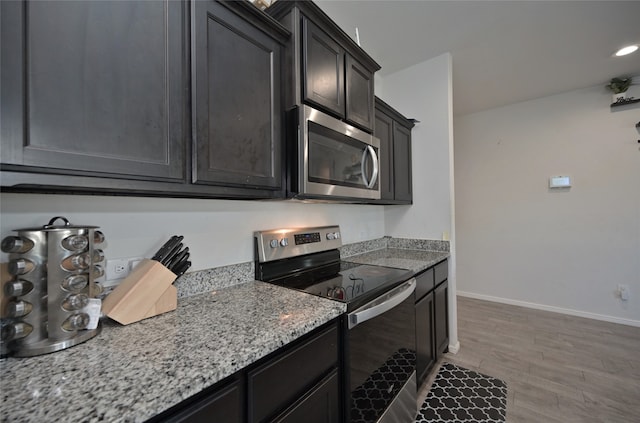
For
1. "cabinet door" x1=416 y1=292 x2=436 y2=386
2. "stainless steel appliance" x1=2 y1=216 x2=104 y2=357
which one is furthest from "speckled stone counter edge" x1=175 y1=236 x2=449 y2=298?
"cabinet door" x1=416 y1=292 x2=436 y2=386

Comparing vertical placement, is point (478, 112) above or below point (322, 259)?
above

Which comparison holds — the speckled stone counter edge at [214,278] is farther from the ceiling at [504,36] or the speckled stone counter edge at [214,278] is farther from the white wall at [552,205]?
the white wall at [552,205]

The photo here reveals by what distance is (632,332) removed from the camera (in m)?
2.65

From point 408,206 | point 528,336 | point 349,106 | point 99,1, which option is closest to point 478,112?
point 408,206

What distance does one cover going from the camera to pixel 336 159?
4.64ft

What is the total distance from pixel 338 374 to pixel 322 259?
0.83m

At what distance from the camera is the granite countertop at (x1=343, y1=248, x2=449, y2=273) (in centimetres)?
182

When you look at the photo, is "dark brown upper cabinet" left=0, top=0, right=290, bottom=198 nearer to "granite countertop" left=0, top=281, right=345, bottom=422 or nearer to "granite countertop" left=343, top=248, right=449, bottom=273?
"granite countertop" left=0, top=281, right=345, bottom=422

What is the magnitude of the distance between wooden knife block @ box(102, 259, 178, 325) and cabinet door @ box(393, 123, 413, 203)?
6.07ft

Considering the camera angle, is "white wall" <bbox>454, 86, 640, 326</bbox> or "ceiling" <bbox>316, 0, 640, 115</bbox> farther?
"white wall" <bbox>454, 86, 640, 326</bbox>

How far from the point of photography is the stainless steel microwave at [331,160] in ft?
3.91

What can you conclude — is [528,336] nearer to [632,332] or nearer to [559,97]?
[632,332]

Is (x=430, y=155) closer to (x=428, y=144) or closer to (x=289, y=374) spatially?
(x=428, y=144)

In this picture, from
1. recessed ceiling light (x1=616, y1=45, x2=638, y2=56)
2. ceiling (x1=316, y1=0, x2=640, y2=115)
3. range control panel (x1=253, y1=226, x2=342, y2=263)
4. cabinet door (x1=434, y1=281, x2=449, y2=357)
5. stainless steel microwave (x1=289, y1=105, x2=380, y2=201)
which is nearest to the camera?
stainless steel microwave (x1=289, y1=105, x2=380, y2=201)
